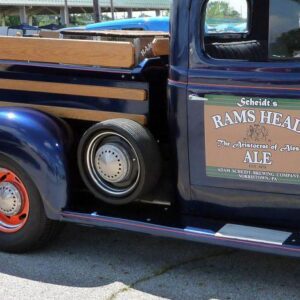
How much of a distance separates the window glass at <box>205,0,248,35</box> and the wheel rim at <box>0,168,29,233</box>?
1626mm

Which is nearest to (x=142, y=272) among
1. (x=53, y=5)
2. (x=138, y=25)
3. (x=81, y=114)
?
(x=81, y=114)

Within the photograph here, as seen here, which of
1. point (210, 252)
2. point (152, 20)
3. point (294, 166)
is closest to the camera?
point (294, 166)

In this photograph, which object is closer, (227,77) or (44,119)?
(227,77)

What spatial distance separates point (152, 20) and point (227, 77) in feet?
24.7

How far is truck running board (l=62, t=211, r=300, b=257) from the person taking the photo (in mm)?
3139

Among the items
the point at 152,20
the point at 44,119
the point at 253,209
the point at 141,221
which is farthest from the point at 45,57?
the point at 152,20

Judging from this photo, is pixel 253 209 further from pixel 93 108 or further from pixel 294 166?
pixel 93 108

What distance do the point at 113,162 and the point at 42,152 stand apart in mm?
473

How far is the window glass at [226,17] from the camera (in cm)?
354

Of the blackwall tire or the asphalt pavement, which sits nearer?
the asphalt pavement

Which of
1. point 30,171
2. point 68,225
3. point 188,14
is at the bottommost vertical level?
point 68,225

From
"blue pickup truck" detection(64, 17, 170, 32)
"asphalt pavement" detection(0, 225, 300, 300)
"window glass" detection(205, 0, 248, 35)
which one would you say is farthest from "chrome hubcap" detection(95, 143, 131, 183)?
"blue pickup truck" detection(64, 17, 170, 32)

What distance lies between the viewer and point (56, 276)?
12.1ft

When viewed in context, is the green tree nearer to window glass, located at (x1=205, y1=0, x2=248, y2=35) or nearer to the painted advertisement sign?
window glass, located at (x1=205, y1=0, x2=248, y2=35)
